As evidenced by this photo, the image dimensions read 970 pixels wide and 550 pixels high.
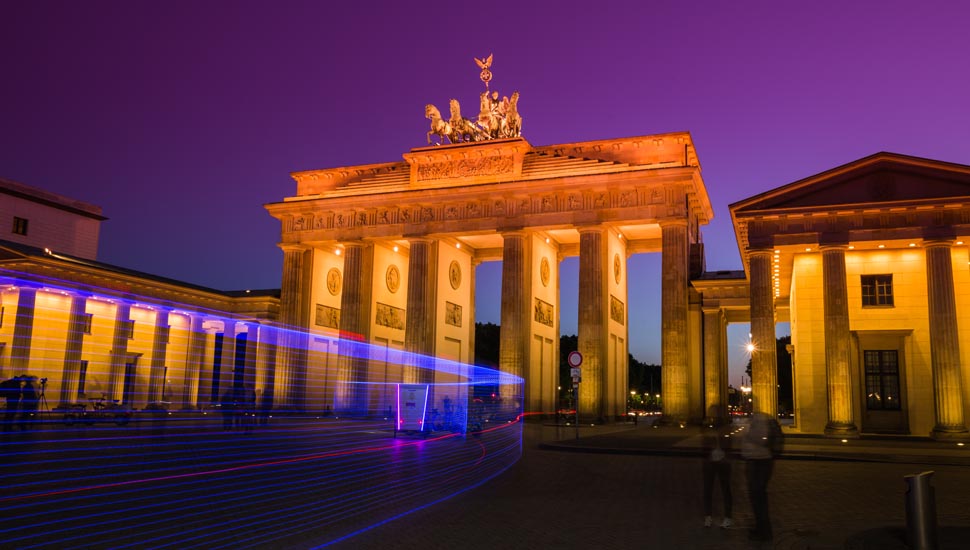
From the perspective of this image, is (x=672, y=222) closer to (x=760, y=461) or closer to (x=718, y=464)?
(x=718, y=464)

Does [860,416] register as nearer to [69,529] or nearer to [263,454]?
[263,454]

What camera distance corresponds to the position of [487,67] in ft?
169

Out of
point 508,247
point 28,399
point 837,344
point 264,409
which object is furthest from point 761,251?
point 28,399

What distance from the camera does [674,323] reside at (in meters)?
42.7

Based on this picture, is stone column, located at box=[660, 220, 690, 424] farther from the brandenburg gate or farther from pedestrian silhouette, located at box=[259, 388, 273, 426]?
pedestrian silhouette, located at box=[259, 388, 273, 426]

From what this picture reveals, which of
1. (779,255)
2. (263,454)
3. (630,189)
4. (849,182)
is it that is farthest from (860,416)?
(263,454)

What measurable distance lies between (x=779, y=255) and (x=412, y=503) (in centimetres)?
2617

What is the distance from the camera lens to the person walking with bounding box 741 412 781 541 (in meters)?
9.81

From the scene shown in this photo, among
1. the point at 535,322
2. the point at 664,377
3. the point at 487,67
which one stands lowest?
the point at 664,377

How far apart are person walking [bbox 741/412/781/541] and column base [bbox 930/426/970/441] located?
22.3m

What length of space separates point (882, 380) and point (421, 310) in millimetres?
26759

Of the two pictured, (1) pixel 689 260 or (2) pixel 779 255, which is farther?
(1) pixel 689 260

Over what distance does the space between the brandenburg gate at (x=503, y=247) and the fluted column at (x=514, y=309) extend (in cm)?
9

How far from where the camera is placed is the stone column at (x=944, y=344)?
93.5 feet
